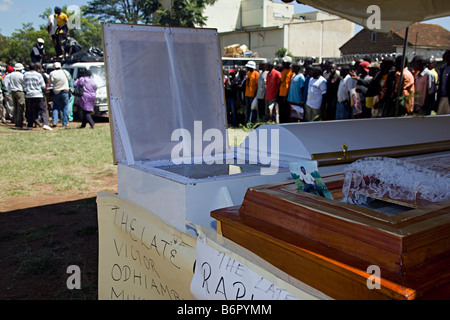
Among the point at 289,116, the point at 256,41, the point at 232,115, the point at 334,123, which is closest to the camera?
the point at 334,123

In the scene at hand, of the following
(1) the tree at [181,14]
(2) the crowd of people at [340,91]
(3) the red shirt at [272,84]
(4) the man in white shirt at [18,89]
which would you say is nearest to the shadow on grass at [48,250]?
(2) the crowd of people at [340,91]

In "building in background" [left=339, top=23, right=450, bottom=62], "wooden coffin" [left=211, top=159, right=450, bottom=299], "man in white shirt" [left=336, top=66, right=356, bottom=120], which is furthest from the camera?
"building in background" [left=339, top=23, right=450, bottom=62]

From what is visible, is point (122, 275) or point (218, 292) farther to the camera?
point (122, 275)

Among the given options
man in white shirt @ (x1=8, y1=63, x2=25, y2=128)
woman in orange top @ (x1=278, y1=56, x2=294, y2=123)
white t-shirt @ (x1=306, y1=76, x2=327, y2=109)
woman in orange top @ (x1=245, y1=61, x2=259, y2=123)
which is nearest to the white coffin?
white t-shirt @ (x1=306, y1=76, x2=327, y2=109)

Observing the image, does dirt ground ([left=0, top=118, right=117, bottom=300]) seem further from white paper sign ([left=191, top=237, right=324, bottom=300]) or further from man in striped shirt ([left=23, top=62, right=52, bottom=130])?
man in striped shirt ([left=23, top=62, right=52, bottom=130])

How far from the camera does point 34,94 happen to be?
10320 mm

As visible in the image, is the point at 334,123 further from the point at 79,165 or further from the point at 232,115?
the point at 232,115

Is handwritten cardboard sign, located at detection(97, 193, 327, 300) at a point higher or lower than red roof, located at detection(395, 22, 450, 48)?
lower

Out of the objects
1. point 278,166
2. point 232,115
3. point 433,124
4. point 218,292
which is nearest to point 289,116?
point 232,115

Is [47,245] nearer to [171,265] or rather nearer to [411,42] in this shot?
[171,265]

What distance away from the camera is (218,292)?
55.7 inches

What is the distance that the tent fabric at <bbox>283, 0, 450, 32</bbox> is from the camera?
12.2 feet

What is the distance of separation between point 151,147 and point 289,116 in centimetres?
744

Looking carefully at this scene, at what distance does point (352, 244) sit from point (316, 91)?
7735 millimetres
